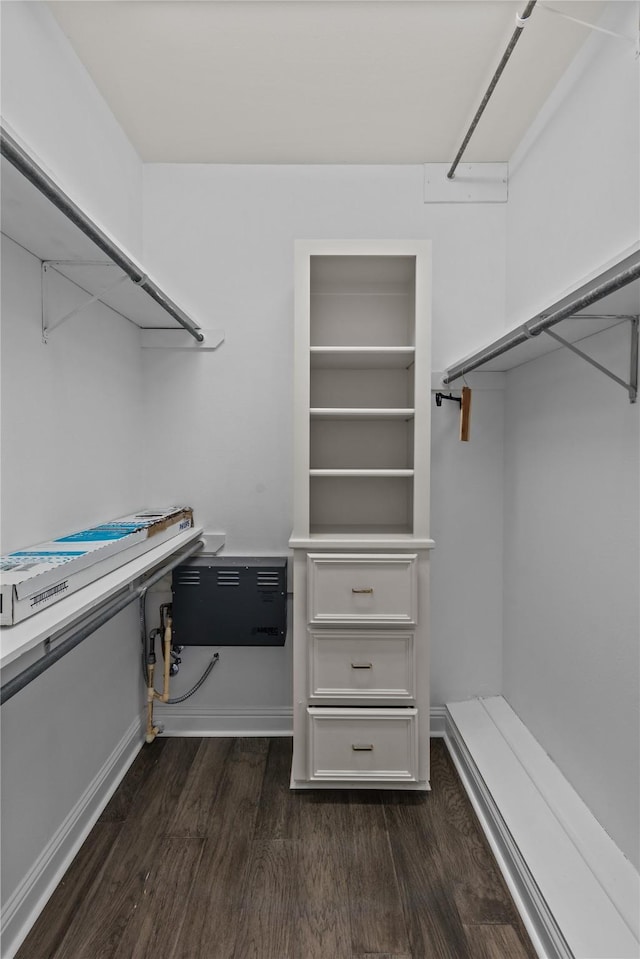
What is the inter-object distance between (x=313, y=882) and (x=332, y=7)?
259 centimetres

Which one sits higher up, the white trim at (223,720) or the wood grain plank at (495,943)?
the white trim at (223,720)

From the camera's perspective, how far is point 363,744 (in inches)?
76.7

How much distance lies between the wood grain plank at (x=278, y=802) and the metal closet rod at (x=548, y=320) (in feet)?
5.68

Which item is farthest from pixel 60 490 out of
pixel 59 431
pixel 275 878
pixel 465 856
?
pixel 465 856

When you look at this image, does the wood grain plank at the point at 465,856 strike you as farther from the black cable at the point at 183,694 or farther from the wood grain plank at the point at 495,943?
the black cable at the point at 183,694

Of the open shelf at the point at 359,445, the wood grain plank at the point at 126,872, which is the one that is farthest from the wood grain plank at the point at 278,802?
the open shelf at the point at 359,445

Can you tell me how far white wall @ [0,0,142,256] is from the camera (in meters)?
1.39

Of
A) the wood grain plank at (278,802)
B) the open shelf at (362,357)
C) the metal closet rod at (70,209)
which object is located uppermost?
the metal closet rod at (70,209)

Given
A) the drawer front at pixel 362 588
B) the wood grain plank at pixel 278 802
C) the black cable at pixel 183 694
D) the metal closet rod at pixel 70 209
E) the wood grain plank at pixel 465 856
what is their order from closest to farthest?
1. the metal closet rod at pixel 70 209
2. the wood grain plank at pixel 465 856
3. the wood grain plank at pixel 278 802
4. the drawer front at pixel 362 588
5. the black cable at pixel 183 694

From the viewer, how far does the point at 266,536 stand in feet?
7.84

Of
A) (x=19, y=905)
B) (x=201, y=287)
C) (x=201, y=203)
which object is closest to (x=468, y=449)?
(x=201, y=287)

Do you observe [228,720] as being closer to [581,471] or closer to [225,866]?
[225,866]

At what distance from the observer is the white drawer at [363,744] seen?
194 cm

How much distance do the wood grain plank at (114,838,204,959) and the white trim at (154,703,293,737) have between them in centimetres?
65
